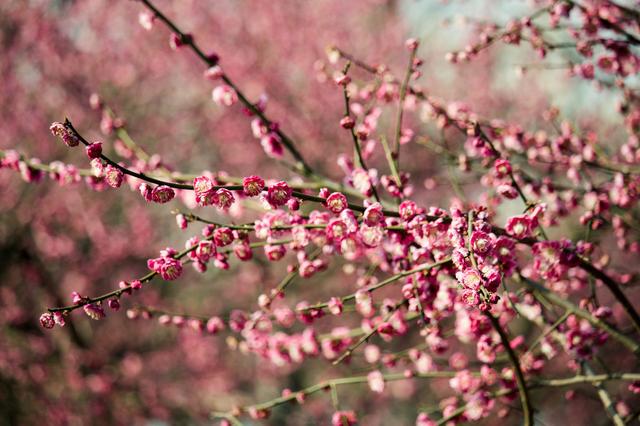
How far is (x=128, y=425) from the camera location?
25.5ft

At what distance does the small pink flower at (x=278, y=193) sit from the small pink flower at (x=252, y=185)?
3 centimetres

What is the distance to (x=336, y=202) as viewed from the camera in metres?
1.64

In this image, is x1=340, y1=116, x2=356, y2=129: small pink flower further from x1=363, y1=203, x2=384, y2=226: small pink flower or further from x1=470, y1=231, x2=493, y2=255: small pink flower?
x1=470, y1=231, x2=493, y2=255: small pink flower

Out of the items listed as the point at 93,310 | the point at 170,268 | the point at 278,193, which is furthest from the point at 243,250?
the point at 93,310

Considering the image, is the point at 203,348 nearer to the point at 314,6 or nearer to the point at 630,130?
the point at 314,6

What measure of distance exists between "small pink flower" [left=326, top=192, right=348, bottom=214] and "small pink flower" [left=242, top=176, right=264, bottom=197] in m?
0.20

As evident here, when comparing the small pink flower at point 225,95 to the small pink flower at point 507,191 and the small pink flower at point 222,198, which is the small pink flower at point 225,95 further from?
the small pink flower at point 507,191

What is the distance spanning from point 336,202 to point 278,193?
0.17m

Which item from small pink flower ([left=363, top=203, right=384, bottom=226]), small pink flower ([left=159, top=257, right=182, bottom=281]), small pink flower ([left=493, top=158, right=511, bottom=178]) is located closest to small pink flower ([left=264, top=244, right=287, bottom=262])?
small pink flower ([left=159, top=257, right=182, bottom=281])

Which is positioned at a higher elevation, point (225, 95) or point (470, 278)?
point (225, 95)

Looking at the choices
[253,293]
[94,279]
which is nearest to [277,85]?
[253,293]

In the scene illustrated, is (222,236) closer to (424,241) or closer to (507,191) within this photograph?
(424,241)

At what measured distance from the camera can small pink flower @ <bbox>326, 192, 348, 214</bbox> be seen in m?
1.63

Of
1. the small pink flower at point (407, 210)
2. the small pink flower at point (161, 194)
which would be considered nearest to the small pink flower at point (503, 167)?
the small pink flower at point (407, 210)
